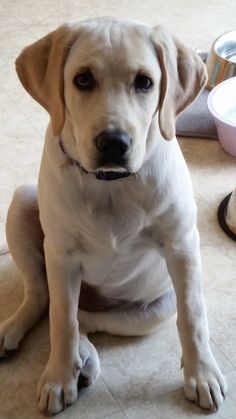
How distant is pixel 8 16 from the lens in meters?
3.19

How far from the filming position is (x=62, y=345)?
1476 millimetres

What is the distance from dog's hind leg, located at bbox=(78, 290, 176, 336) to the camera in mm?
1599

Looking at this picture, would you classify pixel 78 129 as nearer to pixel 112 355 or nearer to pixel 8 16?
pixel 112 355

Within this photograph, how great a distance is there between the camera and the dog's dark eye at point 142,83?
3.89ft

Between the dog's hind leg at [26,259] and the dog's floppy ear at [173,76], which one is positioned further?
the dog's hind leg at [26,259]

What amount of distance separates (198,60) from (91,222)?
1.22 feet

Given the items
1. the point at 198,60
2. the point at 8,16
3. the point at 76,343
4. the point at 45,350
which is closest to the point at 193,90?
the point at 198,60

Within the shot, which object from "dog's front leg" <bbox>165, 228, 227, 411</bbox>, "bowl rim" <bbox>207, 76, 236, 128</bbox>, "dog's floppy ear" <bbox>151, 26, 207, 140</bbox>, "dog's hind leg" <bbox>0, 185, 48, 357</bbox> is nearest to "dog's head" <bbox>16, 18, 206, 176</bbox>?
"dog's floppy ear" <bbox>151, 26, 207, 140</bbox>

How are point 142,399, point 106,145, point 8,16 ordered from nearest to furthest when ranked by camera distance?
point 106,145, point 142,399, point 8,16

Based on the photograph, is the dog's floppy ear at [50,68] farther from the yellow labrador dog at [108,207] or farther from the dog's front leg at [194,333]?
the dog's front leg at [194,333]

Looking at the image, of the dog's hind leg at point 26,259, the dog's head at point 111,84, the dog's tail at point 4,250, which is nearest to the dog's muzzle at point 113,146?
the dog's head at point 111,84

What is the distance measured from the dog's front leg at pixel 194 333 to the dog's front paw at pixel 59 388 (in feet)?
0.81

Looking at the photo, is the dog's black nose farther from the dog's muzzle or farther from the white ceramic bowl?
the white ceramic bowl

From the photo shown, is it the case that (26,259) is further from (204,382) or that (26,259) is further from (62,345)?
(204,382)
